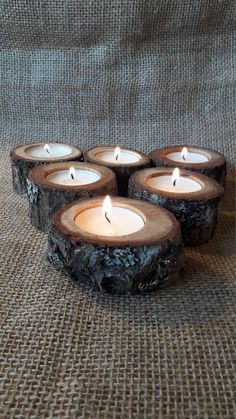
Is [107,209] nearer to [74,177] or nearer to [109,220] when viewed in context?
[109,220]

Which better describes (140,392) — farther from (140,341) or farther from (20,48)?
(20,48)

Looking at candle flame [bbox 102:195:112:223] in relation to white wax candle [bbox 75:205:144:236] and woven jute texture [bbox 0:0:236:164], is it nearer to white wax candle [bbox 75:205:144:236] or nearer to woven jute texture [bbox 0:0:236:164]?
white wax candle [bbox 75:205:144:236]

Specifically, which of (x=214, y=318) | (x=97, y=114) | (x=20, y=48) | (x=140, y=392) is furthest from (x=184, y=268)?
(x=20, y=48)

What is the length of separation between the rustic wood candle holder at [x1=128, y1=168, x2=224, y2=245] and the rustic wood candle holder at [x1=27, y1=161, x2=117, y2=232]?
6 cm

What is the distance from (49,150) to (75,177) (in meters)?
0.23

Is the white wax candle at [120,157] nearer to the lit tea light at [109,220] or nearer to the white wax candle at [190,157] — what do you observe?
the white wax candle at [190,157]

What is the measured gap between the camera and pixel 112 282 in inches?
24.7

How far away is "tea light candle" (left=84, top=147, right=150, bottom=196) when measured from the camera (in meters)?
0.96

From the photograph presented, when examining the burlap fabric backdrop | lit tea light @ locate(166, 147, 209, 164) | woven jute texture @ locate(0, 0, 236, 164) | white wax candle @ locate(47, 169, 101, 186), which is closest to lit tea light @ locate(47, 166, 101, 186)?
white wax candle @ locate(47, 169, 101, 186)

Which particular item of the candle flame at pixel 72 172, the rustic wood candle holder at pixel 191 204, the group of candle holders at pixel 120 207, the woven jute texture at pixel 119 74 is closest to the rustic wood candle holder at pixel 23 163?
the group of candle holders at pixel 120 207

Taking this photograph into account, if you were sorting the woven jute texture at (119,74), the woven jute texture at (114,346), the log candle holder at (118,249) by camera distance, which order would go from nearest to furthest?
the woven jute texture at (114,346)
the log candle holder at (118,249)
the woven jute texture at (119,74)

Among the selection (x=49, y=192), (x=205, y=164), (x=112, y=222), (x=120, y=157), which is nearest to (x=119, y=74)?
(x=120, y=157)

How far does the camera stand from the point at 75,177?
90 cm

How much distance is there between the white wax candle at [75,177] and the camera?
2.84ft
